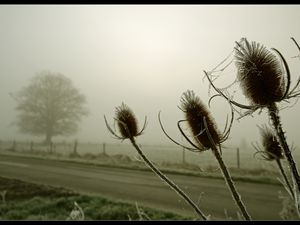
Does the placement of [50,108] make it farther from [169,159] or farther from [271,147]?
[271,147]

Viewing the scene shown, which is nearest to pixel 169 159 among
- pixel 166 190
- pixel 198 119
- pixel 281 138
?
pixel 166 190

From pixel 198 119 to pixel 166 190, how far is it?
11.8 m

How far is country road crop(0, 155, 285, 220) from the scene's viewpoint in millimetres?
10398

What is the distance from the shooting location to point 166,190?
44.6ft

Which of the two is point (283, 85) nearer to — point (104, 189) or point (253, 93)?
point (253, 93)

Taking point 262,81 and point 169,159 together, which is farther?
point 169,159

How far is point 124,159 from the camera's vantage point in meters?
25.7

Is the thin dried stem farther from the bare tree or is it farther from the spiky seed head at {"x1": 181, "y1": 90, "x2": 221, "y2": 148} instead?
the bare tree

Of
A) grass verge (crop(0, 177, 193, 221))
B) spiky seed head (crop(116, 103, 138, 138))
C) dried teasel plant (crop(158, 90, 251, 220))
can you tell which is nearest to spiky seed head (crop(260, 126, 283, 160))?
dried teasel plant (crop(158, 90, 251, 220))

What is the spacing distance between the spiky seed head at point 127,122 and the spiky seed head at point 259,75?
1.01 metres

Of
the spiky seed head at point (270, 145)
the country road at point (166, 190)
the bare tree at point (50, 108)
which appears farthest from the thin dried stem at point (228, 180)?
the bare tree at point (50, 108)

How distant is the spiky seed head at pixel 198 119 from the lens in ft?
6.31

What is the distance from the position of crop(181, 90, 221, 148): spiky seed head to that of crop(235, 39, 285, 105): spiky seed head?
356 mm

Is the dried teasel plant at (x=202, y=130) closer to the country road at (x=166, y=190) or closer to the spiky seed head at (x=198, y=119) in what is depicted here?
the spiky seed head at (x=198, y=119)
